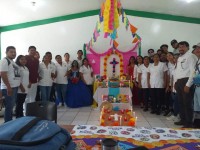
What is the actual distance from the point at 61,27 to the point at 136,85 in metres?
2.93

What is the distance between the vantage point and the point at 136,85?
559 cm

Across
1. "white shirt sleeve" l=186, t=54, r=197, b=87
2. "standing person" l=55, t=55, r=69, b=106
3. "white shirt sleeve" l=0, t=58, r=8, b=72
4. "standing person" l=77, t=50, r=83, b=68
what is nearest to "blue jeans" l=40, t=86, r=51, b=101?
"standing person" l=55, t=55, r=69, b=106

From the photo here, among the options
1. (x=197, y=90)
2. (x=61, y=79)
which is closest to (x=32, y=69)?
(x=61, y=79)

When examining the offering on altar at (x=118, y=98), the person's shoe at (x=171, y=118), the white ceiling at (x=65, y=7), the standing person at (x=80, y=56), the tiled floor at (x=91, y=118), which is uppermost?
the white ceiling at (x=65, y=7)

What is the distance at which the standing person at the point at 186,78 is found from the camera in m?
3.15

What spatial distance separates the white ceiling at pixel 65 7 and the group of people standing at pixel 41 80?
1.29 metres

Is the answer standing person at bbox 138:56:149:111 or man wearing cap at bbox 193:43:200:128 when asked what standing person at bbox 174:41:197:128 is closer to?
man wearing cap at bbox 193:43:200:128

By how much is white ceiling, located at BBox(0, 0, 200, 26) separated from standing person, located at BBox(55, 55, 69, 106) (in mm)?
1362

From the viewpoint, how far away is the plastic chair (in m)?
1.99

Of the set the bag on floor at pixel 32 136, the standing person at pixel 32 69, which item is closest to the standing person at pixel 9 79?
the standing person at pixel 32 69

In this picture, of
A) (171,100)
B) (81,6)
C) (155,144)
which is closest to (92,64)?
(81,6)

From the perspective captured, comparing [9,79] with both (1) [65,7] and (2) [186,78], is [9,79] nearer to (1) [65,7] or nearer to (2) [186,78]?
(2) [186,78]

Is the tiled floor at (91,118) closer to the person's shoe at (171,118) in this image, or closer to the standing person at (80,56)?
the person's shoe at (171,118)

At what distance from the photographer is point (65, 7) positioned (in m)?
5.86
